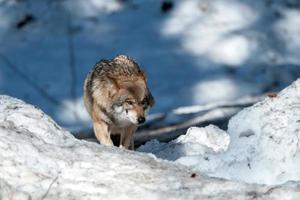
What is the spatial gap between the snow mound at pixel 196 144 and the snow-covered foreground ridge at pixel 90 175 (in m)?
2.10

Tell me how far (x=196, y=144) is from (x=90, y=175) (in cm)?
276

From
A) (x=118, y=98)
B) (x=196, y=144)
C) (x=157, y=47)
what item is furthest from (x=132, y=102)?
(x=157, y=47)

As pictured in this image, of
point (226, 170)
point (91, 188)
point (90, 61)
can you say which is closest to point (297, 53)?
point (90, 61)

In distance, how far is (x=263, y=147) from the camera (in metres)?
5.94

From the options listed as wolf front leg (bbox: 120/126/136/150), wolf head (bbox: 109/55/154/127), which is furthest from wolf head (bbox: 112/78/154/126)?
wolf front leg (bbox: 120/126/136/150)

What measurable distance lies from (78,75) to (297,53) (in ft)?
11.1

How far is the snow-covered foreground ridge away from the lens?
190 inches

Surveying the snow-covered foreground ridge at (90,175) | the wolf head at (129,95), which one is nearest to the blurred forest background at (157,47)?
the wolf head at (129,95)

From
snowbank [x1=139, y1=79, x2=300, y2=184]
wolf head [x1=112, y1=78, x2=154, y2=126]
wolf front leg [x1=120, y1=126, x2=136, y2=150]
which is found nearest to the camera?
snowbank [x1=139, y1=79, x2=300, y2=184]

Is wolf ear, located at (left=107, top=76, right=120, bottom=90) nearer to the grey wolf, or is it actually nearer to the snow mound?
the grey wolf

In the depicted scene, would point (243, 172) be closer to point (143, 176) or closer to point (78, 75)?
point (143, 176)

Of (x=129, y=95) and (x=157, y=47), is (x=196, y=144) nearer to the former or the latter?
(x=129, y=95)

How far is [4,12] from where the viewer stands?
→ 16.4m

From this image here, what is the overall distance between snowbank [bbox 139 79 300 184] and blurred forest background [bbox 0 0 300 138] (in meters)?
7.47
